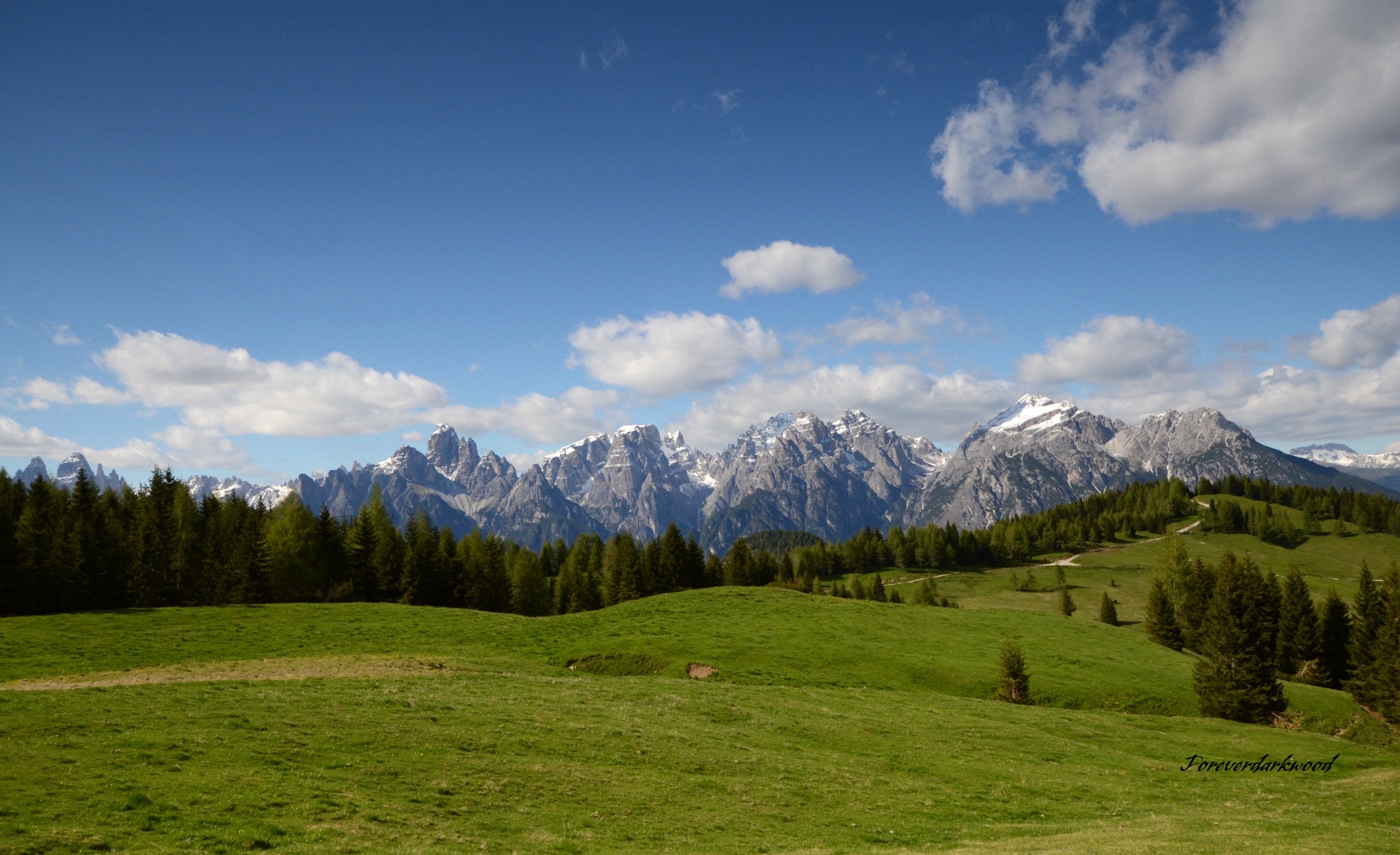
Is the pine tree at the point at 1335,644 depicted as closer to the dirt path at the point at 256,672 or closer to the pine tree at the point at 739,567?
the pine tree at the point at 739,567

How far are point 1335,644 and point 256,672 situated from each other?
11051 cm

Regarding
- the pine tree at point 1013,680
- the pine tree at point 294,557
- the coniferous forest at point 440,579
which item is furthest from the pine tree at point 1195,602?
the pine tree at point 294,557

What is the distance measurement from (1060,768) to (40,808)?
37.8m

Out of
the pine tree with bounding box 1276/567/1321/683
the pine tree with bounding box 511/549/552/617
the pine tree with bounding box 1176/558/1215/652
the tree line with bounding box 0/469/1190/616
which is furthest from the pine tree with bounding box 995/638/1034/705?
the pine tree with bounding box 511/549/552/617

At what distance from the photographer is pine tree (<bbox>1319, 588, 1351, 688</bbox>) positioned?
7750 cm

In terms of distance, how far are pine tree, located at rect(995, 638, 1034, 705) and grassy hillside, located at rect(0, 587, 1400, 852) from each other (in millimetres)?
1284

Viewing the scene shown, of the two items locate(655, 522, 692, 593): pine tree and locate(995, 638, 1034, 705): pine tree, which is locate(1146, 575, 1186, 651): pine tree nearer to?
locate(995, 638, 1034, 705): pine tree

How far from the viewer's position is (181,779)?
61.7 ft

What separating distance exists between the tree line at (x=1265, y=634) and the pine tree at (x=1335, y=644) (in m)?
0.08

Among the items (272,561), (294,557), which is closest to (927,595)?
(294,557)

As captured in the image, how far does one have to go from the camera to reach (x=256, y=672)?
40.2m

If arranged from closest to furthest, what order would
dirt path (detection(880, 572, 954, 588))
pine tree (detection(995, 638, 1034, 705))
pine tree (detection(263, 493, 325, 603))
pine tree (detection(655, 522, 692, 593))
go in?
pine tree (detection(995, 638, 1034, 705)) → pine tree (detection(263, 493, 325, 603)) → pine tree (detection(655, 522, 692, 593)) → dirt path (detection(880, 572, 954, 588))

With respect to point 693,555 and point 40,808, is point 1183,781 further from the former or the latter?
point 693,555

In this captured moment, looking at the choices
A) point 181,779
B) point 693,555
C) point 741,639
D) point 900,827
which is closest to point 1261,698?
point 741,639
